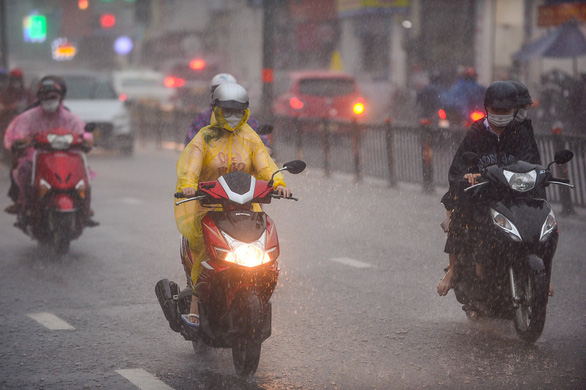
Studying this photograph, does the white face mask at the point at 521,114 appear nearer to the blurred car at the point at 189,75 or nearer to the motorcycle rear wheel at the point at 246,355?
the motorcycle rear wheel at the point at 246,355

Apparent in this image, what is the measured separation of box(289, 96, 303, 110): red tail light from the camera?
23.9 metres

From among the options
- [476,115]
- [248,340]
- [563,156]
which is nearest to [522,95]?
[563,156]

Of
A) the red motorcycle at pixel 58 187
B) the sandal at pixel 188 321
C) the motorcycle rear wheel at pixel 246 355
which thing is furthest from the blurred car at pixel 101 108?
the motorcycle rear wheel at pixel 246 355

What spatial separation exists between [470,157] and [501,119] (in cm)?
41

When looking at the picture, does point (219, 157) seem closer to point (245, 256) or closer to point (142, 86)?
point (245, 256)

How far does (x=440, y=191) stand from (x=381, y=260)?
18.2 feet

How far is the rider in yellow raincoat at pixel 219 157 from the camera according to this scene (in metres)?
5.71

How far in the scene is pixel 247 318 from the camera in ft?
17.1

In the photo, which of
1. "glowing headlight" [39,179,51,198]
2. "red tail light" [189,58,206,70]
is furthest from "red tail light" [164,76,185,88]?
"glowing headlight" [39,179,51,198]

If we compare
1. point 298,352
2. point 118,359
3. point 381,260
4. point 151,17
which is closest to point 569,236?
point 381,260

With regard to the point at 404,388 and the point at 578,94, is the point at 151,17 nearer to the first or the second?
the point at 578,94

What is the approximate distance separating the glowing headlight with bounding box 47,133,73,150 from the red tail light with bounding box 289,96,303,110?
1462 centimetres

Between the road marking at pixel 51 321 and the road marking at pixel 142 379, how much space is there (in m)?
1.22

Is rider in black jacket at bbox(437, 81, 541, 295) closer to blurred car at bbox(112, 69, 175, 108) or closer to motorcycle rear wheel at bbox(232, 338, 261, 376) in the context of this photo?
motorcycle rear wheel at bbox(232, 338, 261, 376)
